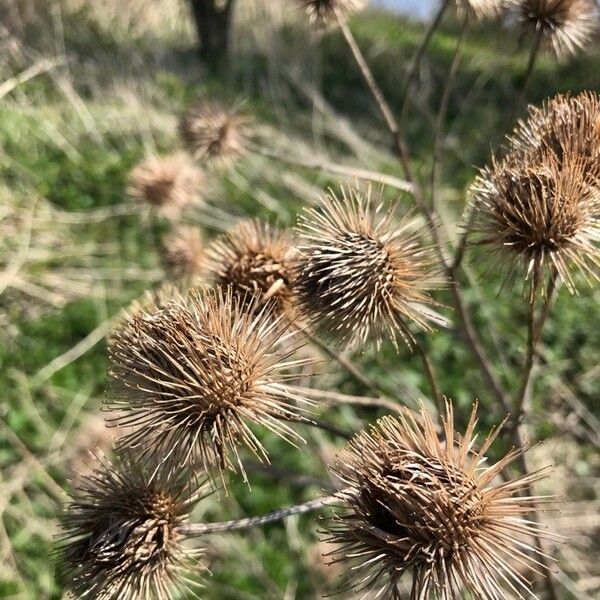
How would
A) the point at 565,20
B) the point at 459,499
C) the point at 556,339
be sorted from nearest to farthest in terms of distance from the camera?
the point at 459,499 → the point at 565,20 → the point at 556,339

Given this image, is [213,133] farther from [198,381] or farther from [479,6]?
[198,381]

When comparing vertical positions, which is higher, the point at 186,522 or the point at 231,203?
the point at 231,203

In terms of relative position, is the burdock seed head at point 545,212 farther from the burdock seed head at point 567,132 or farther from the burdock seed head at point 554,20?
the burdock seed head at point 554,20

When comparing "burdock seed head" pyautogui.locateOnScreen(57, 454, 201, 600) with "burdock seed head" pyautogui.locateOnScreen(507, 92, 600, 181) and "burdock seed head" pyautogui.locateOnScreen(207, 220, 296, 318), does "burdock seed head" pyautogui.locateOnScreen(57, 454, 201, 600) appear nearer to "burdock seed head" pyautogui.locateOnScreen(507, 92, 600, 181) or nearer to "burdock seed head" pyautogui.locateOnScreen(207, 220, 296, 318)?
"burdock seed head" pyautogui.locateOnScreen(207, 220, 296, 318)

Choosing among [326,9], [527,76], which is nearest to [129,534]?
[527,76]

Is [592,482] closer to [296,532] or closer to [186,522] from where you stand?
[296,532]

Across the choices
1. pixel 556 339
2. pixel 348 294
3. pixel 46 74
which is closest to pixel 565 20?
pixel 348 294

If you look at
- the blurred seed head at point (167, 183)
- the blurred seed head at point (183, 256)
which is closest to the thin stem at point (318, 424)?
the blurred seed head at point (183, 256)
